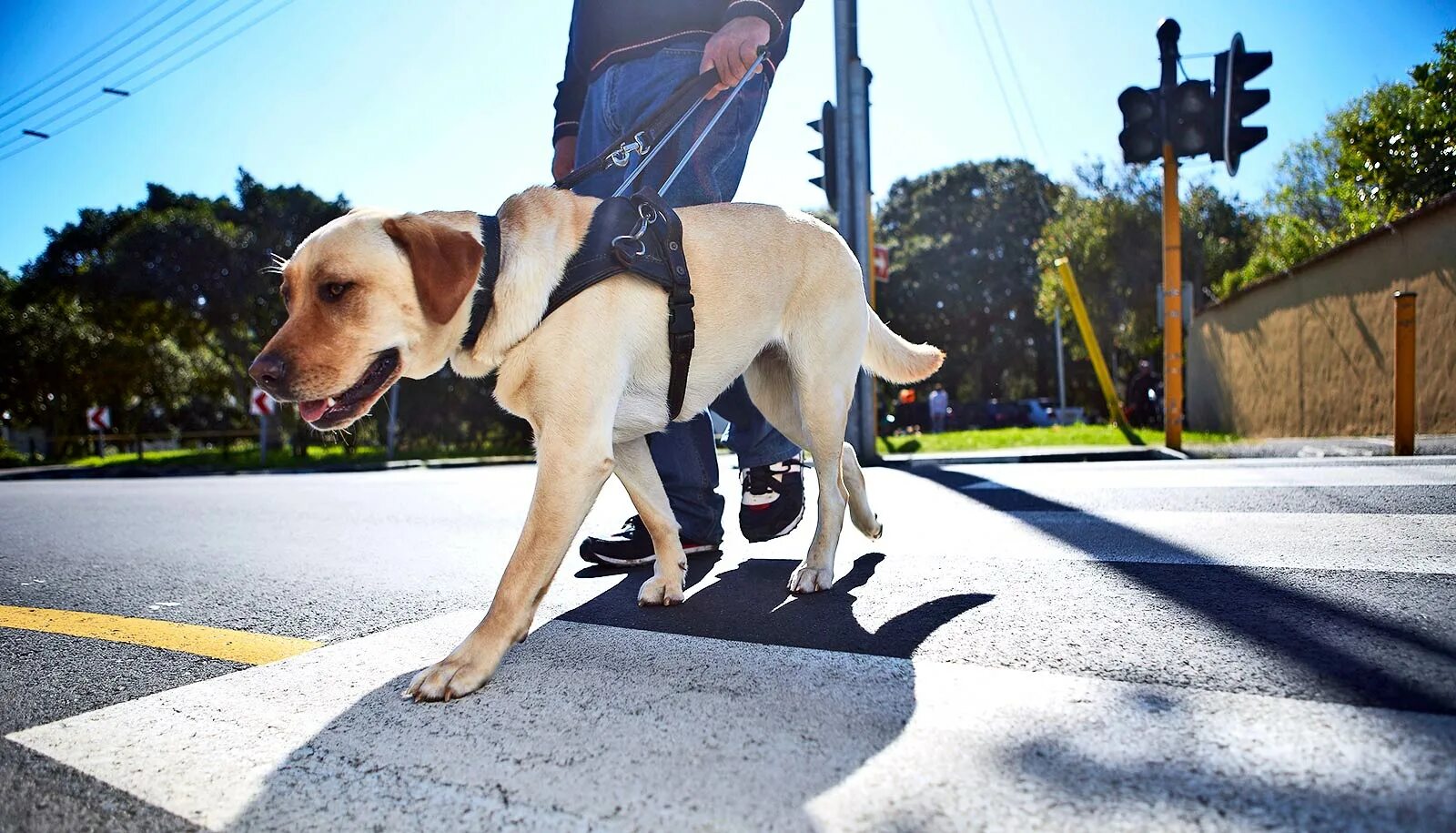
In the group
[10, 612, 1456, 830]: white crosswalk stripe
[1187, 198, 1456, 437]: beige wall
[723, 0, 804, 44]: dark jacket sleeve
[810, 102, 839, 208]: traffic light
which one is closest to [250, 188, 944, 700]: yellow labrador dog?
[10, 612, 1456, 830]: white crosswalk stripe

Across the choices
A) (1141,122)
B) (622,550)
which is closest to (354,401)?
(622,550)

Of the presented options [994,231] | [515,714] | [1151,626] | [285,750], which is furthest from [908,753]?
[994,231]

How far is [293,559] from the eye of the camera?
377cm

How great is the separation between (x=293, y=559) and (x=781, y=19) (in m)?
3.06

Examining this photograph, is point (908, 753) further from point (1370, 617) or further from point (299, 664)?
point (299, 664)

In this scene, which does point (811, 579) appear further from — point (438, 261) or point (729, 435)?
point (438, 261)

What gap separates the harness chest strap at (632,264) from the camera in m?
2.21

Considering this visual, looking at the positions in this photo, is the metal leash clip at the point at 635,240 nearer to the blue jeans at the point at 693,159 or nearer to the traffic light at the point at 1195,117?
the blue jeans at the point at 693,159

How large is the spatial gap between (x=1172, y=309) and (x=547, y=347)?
30.2ft

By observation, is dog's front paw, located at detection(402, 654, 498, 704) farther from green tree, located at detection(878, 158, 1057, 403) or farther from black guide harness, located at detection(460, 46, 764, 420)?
green tree, located at detection(878, 158, 1057, 403)

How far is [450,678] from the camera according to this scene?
174cm

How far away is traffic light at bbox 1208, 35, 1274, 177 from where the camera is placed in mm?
8133

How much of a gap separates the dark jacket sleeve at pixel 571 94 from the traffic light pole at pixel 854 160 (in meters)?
6.63

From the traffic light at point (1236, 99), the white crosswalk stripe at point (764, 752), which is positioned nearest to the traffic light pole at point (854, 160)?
the traffic light at point (1236, 99)
